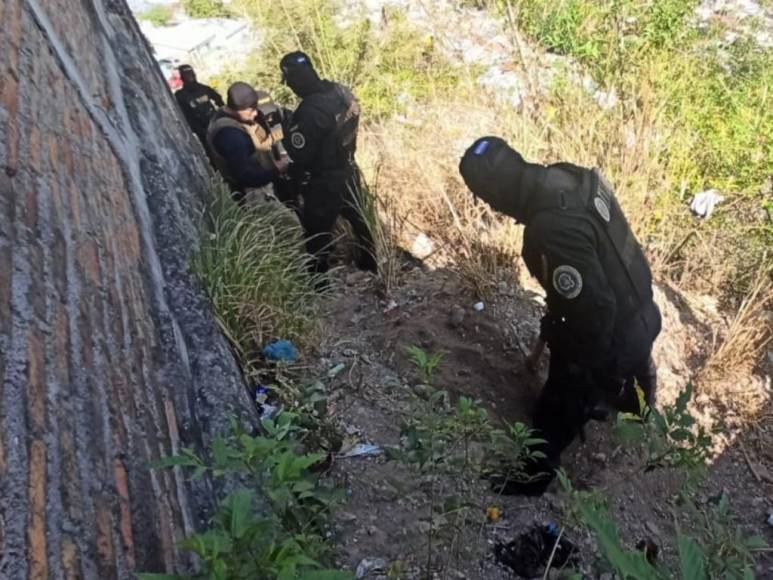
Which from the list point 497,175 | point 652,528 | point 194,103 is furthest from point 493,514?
point 194,103

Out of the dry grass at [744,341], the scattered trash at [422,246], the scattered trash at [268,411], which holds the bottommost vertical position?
the dry grass at [744,341]

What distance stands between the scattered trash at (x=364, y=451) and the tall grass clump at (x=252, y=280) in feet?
1.93

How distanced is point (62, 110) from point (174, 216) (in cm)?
82

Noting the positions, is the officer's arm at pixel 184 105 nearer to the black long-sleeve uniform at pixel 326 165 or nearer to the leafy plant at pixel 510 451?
the black long-sleeve uniform at pixel 326 165

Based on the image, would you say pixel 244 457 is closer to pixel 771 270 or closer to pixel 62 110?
pixel 62 110

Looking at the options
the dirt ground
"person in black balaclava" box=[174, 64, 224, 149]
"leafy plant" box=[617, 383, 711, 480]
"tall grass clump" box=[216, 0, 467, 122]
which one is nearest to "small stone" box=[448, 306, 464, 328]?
the dirt ground

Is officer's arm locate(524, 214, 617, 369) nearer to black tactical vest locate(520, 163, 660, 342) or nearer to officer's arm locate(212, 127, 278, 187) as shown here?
black tactical vest locate(520, 163, 660, 342)

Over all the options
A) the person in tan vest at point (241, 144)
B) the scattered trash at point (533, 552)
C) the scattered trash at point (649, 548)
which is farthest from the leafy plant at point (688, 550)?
the person in tan vest at point (241, 144)

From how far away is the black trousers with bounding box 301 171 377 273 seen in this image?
4.11 m

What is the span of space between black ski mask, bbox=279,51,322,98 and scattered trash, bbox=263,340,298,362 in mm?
1604

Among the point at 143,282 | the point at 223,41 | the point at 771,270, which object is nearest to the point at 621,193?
the point at 771,270

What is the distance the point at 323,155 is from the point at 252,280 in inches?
44.6

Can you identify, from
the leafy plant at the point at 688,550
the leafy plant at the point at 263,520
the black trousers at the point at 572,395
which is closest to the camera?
the leafy plant at the point at 688,550

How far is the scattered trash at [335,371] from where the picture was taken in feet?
10.5
